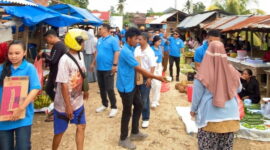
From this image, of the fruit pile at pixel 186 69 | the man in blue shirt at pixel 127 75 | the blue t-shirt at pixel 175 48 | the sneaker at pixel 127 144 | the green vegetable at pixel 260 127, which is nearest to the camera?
the man in blue shirt at pixel 127 75

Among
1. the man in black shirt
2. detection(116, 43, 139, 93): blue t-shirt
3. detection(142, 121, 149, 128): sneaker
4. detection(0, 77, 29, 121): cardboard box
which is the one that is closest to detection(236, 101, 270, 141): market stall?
detection(142, 121, 149, 128): sneaker

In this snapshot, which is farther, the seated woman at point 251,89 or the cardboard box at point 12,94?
the seated woman at point 251,89

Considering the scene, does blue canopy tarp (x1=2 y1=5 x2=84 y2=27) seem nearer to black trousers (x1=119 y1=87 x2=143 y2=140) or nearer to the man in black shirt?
the man in black shirt

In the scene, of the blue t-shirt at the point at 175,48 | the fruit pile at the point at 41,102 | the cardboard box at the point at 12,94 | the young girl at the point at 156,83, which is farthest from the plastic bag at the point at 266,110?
the cardboard box at the point at 12,94

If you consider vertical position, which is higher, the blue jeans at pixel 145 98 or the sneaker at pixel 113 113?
the blue jeans at pixel 145 98

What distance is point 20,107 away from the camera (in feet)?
8.25

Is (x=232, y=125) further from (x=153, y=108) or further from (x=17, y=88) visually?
(x=153, y=108)

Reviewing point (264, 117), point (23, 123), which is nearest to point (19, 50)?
point (23, 123)

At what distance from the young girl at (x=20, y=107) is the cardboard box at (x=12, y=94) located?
44 millimetres

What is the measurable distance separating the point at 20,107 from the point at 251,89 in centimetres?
533

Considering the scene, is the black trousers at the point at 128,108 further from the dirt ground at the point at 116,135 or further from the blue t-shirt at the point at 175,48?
the blue t-shirt at the point at 175,48

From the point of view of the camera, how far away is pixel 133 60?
12.3 ft

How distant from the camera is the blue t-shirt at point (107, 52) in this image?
17.6ft

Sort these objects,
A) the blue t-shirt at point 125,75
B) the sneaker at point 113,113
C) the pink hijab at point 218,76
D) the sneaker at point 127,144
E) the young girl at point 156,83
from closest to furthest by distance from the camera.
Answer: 1. the pink hijab at point 218,76
2. the blue t-shirt at point 125,75
3. the sneaker at point 127,144
4. the sneaker at point 113,113
5. the young girl at point 156,83
